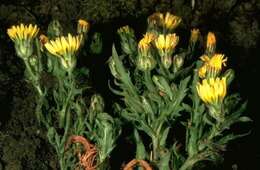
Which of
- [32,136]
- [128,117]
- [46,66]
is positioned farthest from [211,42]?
[32,136]

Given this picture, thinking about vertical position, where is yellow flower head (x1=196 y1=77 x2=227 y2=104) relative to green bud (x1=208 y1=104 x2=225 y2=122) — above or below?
above

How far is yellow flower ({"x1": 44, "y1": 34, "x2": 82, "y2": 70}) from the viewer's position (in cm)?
229

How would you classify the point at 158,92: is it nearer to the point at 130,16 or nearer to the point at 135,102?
the point at 135,102

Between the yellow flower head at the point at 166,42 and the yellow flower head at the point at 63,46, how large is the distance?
12.6 inches

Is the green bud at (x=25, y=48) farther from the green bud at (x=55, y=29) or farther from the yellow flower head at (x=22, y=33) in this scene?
the green bud at (x=55, y=29)

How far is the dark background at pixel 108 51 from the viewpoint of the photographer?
8.49 feet

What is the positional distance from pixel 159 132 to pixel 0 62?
0.89m

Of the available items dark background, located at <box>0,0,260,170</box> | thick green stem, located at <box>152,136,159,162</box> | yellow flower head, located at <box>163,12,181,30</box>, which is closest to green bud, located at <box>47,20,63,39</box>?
dark background, located at <box>0,0,260,170</box>

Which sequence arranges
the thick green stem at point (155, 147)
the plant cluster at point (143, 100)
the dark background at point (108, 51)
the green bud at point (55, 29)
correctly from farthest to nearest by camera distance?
1. the dark background at point (108, 51)
2. the green bud at point (55, 29)
3. the thick green stem at point (155, 147)
4. the plant cluster at point (143, 100)

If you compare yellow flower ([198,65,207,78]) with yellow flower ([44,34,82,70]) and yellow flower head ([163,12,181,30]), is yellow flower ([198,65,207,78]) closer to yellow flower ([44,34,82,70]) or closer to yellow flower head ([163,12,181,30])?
yellow flower head ([163,12,181,30])

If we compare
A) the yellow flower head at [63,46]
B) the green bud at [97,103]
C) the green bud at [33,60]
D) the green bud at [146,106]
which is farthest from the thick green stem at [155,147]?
the green bud at [33,60]

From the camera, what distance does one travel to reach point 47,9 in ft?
9.86

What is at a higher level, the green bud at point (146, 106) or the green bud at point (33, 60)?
the green bud at point (33, 60)

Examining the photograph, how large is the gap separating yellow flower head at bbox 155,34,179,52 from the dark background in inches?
19.3
